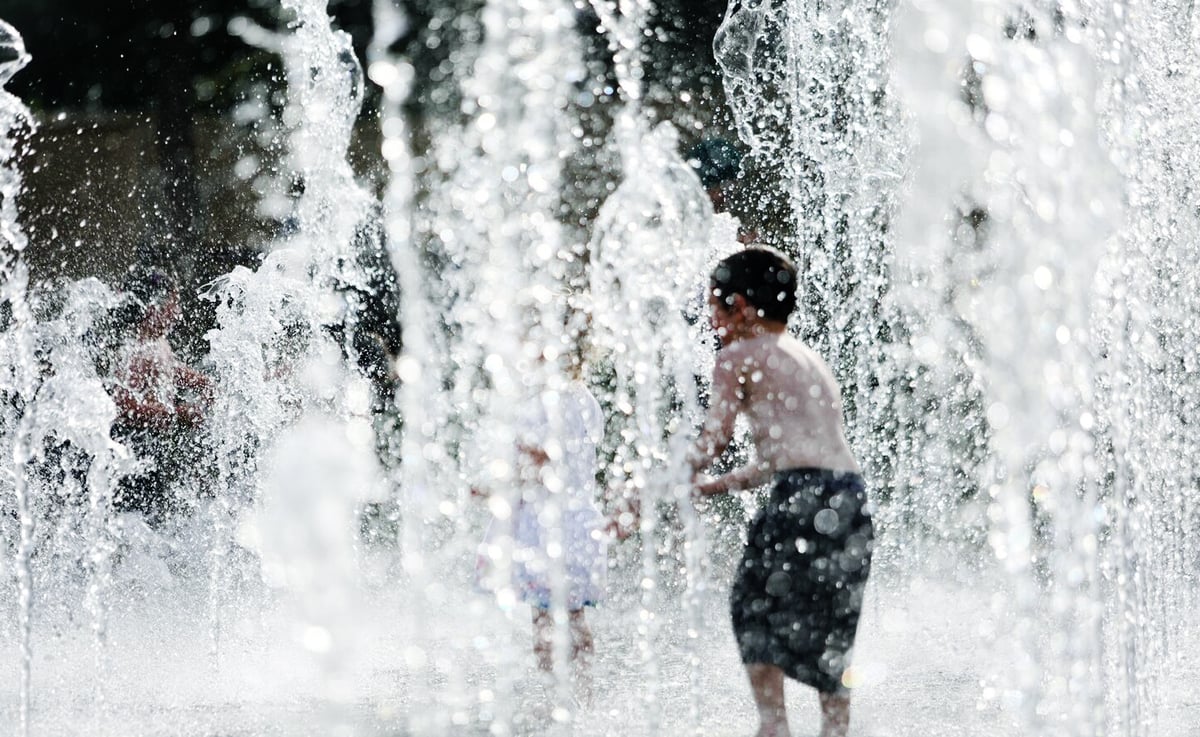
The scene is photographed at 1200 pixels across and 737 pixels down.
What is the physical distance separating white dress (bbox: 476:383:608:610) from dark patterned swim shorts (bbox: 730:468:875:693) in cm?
69

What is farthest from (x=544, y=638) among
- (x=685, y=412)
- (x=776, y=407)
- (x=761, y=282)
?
(x=685, y=412)

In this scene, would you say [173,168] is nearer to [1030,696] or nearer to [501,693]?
[501,693]

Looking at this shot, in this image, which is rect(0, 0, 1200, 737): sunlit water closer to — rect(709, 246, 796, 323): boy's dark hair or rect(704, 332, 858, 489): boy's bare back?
rect(704, 332, 858, 489): boy's bare back

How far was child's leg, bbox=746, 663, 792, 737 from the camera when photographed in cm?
346

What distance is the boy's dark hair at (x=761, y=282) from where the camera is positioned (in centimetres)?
351

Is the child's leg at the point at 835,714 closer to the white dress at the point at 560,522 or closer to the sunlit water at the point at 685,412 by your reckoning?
the sunlit water at the point at 685,412

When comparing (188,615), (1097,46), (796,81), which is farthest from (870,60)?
(188,615)

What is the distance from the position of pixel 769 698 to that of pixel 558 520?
0.92m

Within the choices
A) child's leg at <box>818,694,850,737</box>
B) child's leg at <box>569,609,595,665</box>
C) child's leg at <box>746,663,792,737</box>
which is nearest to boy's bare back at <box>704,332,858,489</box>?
child's leg at <box>746,663,792,737</box>

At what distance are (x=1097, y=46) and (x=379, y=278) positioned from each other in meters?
6.76

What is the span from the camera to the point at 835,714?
11.5ft

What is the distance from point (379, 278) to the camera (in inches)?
437

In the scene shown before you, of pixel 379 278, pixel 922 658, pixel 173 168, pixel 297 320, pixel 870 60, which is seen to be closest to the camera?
pixel 922 658

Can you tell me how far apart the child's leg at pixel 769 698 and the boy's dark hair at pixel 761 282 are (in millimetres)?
890
